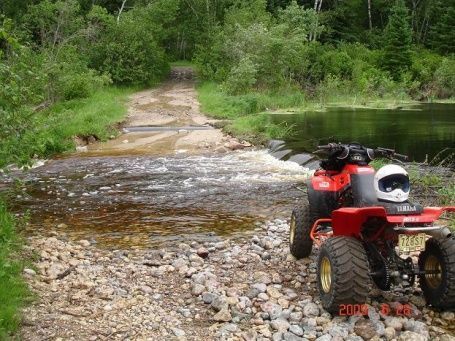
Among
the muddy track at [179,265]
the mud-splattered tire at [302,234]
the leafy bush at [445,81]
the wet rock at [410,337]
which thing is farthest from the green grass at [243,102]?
the wet rock at [410,337]

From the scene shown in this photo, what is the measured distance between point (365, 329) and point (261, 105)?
22.7 meters

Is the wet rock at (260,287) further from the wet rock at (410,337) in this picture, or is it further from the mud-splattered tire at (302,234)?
the wet rock at (410,337)

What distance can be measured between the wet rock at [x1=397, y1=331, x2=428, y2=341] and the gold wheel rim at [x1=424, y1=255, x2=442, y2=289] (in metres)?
0.69

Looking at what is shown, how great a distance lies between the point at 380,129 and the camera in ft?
67.8

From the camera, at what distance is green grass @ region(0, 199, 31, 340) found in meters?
4.54

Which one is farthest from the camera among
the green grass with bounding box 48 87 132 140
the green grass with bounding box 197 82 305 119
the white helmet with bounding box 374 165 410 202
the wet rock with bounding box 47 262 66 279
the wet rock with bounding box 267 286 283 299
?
the green grass with bounding box 197 82 305 119

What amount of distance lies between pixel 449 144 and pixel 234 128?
315 inches

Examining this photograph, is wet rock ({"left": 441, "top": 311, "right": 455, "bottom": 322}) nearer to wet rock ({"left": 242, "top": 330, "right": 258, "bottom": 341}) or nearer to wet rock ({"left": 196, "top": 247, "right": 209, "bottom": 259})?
wet rock ({"left": 242, "top": 330, "right": 258, "bottom": 341})

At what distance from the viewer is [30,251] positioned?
22.0 feet

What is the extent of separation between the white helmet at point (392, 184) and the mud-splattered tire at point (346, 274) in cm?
56

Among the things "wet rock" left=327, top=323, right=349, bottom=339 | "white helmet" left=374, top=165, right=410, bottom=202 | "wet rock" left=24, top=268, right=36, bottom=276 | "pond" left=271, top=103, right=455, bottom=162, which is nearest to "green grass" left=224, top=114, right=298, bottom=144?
"pond" left=271, top=103, right=455, bottom=162

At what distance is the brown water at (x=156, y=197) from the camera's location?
8.43 m

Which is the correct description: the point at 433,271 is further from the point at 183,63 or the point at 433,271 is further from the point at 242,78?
the point at 183,63

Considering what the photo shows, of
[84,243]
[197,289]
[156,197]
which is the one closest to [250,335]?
[197,289]
